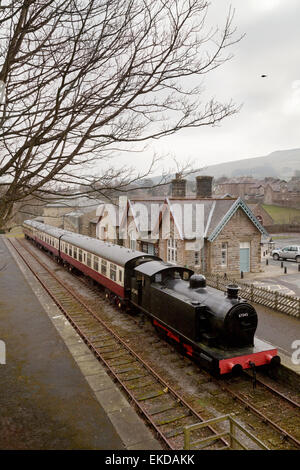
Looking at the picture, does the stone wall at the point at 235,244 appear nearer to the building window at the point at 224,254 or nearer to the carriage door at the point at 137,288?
the building window at the point at 224,254

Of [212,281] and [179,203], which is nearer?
[212,281]

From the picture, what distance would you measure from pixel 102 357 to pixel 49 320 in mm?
Result: 4408

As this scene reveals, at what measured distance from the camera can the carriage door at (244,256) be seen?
81.0ft

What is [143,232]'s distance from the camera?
27938 mm

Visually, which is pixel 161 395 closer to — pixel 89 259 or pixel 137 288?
pixel 137 288

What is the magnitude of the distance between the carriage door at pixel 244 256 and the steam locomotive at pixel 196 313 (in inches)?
460

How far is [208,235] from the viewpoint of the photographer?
23.4 m

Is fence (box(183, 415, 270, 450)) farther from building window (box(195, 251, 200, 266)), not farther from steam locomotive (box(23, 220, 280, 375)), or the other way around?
building window (box(195, 251, 200, 266))

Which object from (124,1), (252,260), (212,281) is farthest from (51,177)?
(252,260)

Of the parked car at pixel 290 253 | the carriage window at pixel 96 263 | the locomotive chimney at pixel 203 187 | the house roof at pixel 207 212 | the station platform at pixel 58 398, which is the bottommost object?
the station platform at pixel 58 398

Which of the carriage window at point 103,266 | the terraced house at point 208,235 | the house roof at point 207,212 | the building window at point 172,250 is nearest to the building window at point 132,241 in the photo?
the terraced house at point 208,235

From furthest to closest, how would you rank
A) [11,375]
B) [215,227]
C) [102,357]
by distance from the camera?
[215,227]
[102,357]
[11,375]

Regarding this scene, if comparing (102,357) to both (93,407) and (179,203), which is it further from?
(179,203)

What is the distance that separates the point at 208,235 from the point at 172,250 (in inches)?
118
